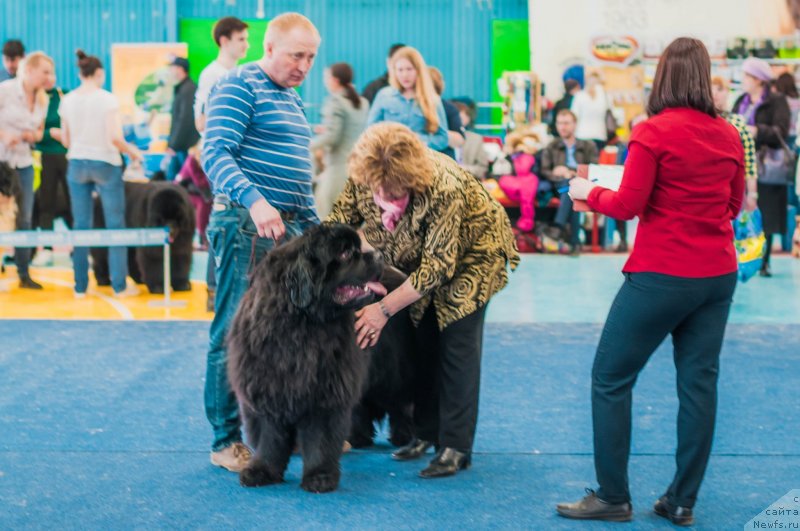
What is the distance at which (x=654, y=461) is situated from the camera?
12.3 ft

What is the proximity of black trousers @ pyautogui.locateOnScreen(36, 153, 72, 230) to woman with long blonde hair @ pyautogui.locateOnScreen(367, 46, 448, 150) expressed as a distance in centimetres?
325

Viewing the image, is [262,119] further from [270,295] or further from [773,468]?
[773,468]

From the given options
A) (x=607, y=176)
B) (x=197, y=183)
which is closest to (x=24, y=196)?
(x=197, y=183)

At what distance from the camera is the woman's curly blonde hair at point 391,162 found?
316 centimetres

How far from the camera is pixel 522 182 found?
416 inches

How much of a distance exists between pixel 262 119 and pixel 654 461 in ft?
6.45

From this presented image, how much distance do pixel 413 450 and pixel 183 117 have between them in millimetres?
6000

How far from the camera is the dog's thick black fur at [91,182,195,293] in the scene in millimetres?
7684

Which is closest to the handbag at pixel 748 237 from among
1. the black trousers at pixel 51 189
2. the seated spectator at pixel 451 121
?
the seated spectator at pixel 451 121

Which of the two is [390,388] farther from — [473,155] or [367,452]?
[473,155]

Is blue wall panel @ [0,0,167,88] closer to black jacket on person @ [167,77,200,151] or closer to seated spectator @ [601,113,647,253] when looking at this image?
black jacket on person @ [167,77,200,151]

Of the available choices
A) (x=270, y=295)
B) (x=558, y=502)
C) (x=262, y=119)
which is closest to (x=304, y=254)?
(x=270, y=295)

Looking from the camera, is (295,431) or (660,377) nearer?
(295,431)

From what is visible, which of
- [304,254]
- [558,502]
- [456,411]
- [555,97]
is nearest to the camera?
[304,254]
